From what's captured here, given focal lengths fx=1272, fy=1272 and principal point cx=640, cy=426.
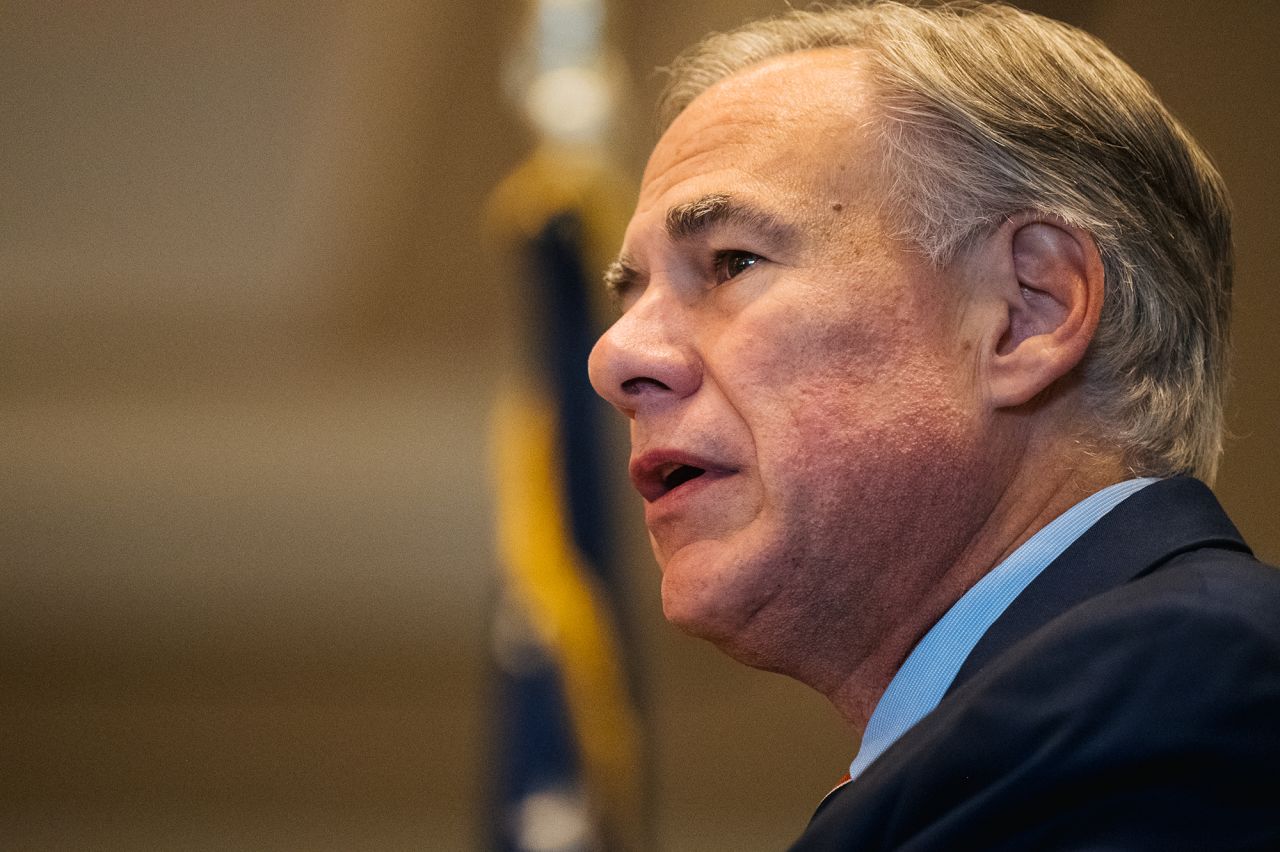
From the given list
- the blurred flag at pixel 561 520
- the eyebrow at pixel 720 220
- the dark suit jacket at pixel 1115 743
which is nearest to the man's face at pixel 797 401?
the eyebrow at pixel 720 220

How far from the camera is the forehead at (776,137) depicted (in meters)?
1.22

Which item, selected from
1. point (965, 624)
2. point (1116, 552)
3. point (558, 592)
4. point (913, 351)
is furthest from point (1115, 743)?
point (558, 592)

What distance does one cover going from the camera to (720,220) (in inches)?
48.1

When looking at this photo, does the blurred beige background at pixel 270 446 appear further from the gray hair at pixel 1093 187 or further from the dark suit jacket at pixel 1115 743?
the dark suit jacket at pixel 1115 743

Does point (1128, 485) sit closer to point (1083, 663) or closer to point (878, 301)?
point (878, 301)

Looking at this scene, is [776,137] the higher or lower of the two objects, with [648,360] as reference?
higher

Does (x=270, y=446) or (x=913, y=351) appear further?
(x=270, y=446)

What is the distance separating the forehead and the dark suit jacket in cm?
56

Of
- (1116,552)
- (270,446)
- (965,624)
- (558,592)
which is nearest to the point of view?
(1116,552)

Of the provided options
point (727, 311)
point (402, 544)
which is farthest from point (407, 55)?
point (727, 311)

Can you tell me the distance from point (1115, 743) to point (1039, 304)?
574 millimetres

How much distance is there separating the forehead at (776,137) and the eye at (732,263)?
6cm

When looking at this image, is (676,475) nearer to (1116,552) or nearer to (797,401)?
(797,401)

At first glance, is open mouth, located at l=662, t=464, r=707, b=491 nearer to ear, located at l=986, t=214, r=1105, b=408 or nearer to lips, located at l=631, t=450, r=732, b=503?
lips, located at l=631, t=450, r=732, b=503
